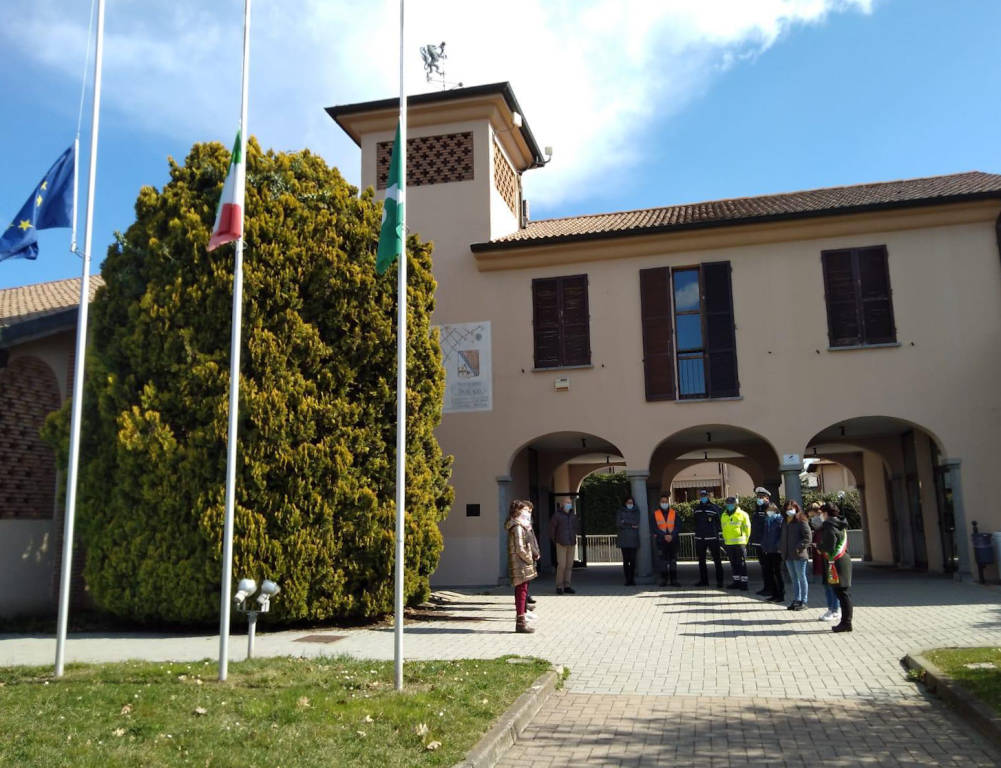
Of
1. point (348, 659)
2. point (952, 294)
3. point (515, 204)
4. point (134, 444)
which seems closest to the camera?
point (348, 659)

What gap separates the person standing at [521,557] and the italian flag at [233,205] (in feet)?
16.5

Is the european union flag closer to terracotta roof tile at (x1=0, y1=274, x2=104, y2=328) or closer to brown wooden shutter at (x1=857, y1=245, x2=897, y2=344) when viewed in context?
terracotta roof tile at (x1=0, y1=274, x2=104, y2=328)

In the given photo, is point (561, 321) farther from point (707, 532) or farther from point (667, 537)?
point (707, 532)

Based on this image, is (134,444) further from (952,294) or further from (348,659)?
(952,294)

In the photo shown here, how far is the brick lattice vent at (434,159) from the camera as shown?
61.2 feet

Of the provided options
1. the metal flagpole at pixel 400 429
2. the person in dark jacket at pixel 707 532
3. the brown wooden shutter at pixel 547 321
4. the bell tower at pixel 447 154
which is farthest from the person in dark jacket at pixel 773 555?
the bell tower at pixel 447 154

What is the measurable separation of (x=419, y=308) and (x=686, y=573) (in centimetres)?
986

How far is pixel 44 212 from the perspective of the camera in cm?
835

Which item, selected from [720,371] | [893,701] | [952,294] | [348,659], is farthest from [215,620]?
[952,294]

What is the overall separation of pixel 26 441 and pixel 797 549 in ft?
37.9

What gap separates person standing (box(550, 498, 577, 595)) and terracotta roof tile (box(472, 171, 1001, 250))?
18.5 feet

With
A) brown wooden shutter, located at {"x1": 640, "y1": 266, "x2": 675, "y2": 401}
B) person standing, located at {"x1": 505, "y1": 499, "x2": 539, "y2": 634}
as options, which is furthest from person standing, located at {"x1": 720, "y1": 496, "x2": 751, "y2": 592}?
person standing, located at {"x1": 505, "y1": 499, "x2": 539, "y2": 634}

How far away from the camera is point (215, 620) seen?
35.7ft

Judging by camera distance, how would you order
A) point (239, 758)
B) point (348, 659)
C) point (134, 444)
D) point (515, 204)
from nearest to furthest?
point (239, 758)
point (348, 659)
point (134, 444)
point (515, 204)
